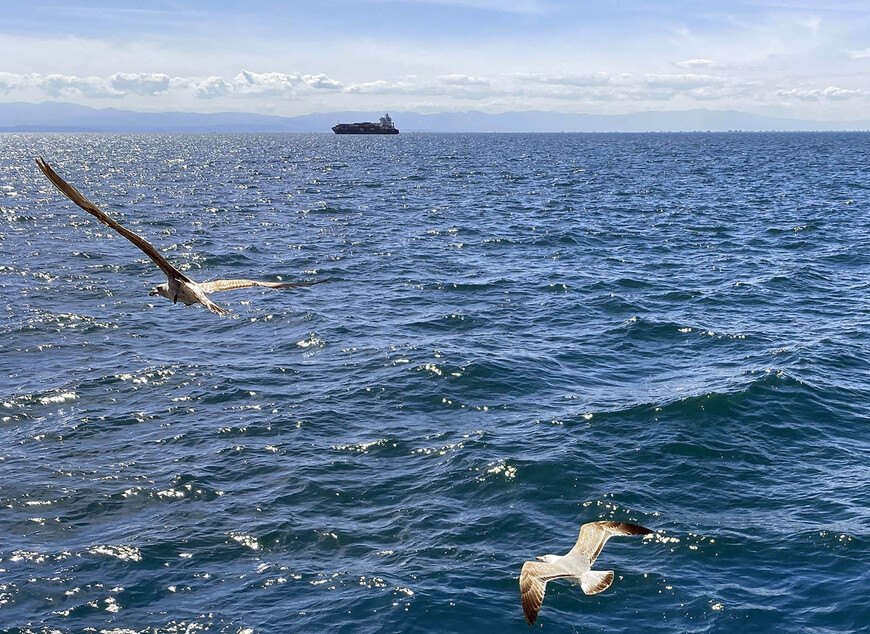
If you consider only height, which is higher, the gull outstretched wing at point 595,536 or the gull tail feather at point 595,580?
the gull outstretched wing at point 595,536

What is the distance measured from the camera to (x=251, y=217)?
180 feet

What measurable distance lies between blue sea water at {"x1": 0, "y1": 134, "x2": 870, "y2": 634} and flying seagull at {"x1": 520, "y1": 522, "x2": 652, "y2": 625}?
1.60m

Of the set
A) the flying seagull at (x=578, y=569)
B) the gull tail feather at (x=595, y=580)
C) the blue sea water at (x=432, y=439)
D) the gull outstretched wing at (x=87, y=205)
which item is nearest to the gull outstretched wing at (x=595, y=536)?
the flying seagull at (x=578, y=569)

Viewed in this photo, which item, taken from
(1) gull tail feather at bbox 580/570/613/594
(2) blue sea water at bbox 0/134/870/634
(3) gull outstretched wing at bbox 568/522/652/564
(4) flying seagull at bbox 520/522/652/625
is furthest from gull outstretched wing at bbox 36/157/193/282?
(3) gull outstretched wing at bbox 568/522/652/564

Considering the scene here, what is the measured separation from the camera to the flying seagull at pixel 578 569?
1016cm

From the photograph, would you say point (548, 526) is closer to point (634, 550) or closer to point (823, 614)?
point (634, 550)

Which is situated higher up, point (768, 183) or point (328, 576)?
point (768, 183)

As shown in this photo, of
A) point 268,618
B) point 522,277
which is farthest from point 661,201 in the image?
point 268,618

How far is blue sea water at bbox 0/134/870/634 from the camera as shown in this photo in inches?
512

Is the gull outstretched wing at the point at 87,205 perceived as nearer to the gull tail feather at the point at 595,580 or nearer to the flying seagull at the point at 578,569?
the flying seagull at the point at 578,569

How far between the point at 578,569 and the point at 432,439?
8101mm

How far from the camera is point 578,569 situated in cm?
1102

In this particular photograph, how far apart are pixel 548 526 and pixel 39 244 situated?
3856 cm

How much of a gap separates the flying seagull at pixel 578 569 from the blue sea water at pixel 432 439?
5.25 ft
